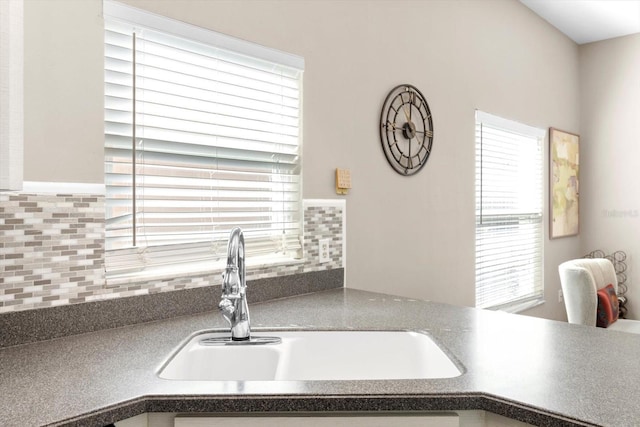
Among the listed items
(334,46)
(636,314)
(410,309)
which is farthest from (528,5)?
(410,309)

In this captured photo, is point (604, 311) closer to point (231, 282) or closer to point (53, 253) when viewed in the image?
point (231, 282)

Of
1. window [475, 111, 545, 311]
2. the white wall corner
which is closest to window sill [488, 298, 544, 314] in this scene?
window [475, 111, 545, 311]

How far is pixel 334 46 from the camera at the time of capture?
224 centimetres

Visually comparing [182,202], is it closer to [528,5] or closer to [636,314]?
[528,5]

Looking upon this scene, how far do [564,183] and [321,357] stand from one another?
3.70 m

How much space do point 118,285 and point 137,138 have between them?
474 mm

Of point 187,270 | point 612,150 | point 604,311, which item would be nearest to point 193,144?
Result: point 187,270

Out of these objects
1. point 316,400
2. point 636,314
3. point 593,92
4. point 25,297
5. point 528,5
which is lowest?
point 636,314

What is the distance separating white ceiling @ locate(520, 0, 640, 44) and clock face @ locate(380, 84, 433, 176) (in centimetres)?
178

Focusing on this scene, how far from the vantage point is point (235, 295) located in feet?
4.58

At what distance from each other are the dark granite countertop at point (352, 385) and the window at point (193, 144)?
35 centimetres

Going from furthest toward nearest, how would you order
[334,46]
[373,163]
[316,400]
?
[373,163]
[334,46]
[316,400]

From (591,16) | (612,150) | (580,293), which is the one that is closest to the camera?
(580,293)

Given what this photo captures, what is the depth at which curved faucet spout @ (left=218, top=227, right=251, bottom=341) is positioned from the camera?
55.0 inches
